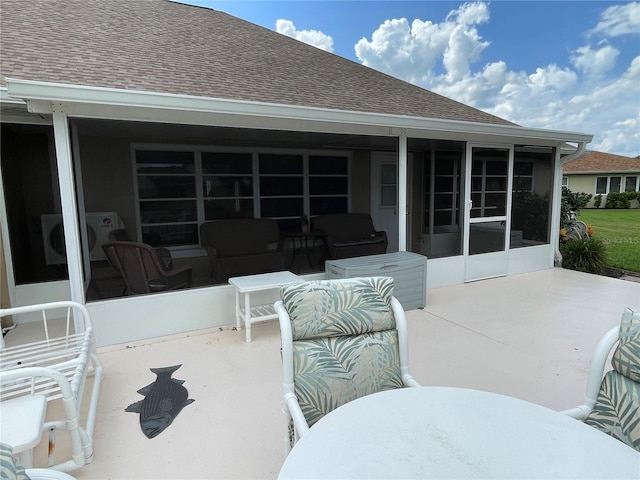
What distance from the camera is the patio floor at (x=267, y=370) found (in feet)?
7.06

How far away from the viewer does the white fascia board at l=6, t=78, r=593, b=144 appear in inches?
114

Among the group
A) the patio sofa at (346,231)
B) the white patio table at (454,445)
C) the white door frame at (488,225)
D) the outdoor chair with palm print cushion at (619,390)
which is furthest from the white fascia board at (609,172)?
the white patio table at (454,445)

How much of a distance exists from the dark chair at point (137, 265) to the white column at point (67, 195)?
2.44 ft

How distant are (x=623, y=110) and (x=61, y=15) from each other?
18.5 meters

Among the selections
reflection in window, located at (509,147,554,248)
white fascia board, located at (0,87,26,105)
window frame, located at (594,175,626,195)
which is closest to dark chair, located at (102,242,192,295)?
white fascia board, located at (0,87,26,105)

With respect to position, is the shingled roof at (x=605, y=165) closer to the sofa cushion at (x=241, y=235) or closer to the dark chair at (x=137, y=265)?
the sofa cushion at (x=241, y=235)

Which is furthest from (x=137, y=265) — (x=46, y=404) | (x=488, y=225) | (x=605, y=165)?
(x=605, y=165)

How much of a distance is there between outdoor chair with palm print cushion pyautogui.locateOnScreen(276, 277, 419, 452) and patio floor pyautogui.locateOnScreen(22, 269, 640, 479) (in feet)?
2.02

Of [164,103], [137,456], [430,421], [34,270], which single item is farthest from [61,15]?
[430,421]

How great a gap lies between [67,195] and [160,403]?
2.01 m

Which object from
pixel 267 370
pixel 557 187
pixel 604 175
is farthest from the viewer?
pixel 604 175

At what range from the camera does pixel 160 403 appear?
8.85ft

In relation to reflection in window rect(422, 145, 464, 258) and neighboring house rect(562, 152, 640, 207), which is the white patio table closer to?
reflection in window rect(422, 145, 464, 258)

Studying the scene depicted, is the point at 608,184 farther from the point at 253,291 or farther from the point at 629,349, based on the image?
the point at 629,349
